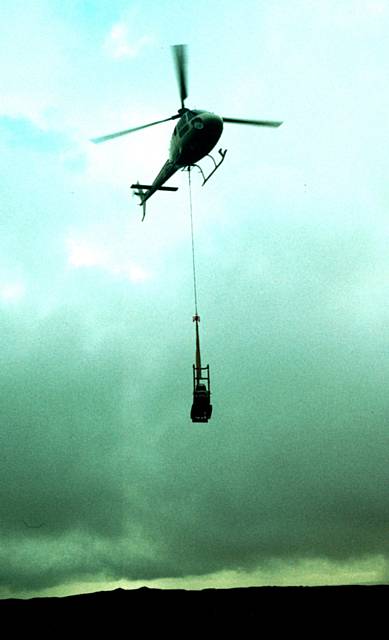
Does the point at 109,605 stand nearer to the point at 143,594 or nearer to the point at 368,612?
the point at 143,594

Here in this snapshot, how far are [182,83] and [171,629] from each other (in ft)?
99.5

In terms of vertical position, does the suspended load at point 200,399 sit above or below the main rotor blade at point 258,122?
below

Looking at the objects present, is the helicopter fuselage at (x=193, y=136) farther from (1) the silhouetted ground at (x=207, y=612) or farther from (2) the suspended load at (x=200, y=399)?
(1) the silhouetted ground at (x=207, y=612)

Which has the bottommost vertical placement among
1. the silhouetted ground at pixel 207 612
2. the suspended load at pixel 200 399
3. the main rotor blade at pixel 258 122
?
the silhouetted ground at pixel 207 612

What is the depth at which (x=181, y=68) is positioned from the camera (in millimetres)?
28734

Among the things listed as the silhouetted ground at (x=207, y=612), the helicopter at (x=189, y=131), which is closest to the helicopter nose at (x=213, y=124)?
the helicopter at (x=189, y=131)

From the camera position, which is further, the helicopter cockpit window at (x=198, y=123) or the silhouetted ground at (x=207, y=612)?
the silhouetted ground at (x=207, y=612)

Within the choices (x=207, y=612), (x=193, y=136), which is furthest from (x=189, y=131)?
(x=207, y=612)

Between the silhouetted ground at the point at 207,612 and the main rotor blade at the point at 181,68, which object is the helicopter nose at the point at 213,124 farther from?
the silhouetted ground at the point at 207,612

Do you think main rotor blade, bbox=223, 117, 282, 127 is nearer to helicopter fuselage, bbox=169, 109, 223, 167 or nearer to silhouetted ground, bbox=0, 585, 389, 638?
helicopter fuselage, bbox=169, 109, 223, 167

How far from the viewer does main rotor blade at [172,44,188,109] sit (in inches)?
1100

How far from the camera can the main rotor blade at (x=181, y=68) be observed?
27.9 metres

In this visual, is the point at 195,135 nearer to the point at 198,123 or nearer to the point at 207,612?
the point at 198,123

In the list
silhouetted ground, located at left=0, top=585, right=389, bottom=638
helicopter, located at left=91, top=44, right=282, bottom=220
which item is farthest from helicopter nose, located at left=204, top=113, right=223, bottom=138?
silhouetted ground, located at left=0, top=585, right=389, bottom=638
